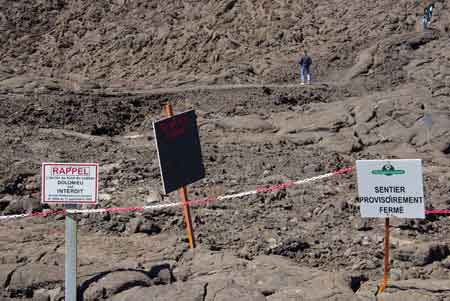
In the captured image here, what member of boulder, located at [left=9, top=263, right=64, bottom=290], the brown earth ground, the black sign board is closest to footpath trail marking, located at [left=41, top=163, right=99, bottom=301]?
boulder, located at [left=9, top=263, right=64, bottom=290]

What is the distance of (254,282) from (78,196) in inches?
63.4

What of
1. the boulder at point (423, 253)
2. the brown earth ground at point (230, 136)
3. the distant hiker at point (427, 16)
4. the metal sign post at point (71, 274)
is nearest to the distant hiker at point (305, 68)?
the brown earth ground at point (230, 136)

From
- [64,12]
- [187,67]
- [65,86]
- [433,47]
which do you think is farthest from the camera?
[64,12]

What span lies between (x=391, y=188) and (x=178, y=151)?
2.04 meters

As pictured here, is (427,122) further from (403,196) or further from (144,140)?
(403,196)

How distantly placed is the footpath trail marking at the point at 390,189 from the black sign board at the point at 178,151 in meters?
1.73

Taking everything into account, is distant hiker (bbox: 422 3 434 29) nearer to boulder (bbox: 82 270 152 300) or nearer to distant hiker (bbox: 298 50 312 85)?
distant hiker (bbox: 298 50 312 85)

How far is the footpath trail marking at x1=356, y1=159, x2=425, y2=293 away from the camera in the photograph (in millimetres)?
5375

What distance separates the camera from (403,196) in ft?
17.8

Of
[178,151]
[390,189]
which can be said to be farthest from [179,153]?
[390,189]

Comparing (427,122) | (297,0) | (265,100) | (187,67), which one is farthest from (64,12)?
(427,122)

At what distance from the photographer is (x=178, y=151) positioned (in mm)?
6352

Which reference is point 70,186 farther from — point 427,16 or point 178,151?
point 427,16

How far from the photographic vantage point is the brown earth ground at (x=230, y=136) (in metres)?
5.81
